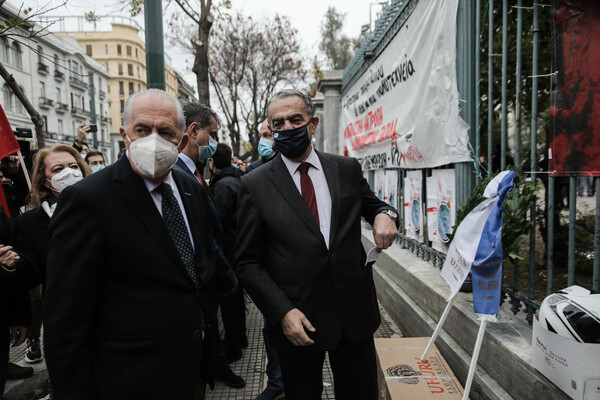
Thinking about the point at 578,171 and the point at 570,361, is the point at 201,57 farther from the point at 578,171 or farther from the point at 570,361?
the point at 570,361

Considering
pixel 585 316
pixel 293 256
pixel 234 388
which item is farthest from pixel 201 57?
pixel 585 316

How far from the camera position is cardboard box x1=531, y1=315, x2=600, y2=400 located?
5.63 feet

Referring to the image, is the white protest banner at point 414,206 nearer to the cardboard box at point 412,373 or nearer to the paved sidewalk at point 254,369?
the paved sidewalk at point 254,369

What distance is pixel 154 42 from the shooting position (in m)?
3.68

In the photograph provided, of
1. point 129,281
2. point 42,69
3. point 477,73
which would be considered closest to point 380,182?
point 477,73

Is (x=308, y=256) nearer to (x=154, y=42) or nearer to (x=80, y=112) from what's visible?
(x=154, y=42)

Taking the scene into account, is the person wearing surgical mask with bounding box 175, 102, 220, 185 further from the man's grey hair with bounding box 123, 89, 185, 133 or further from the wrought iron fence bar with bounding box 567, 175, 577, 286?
the wrought iron fence bar with bounding box 567, 175, 577, 286

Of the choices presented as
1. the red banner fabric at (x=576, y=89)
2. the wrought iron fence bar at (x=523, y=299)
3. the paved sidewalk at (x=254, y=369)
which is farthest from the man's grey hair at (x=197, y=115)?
the wrought iron fence bar at (x=523, y=299)

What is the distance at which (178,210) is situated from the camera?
1.84 meters

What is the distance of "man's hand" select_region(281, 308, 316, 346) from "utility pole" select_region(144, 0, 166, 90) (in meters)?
2.83

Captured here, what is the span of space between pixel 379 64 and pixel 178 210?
4.83 meters

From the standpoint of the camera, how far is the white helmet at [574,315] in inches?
68.4

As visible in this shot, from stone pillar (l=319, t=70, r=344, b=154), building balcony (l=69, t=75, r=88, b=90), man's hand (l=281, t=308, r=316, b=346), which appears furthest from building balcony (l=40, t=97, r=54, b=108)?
man's hand (l=281, t=308, r=316, b=346)

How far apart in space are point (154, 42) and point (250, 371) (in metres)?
3.23
